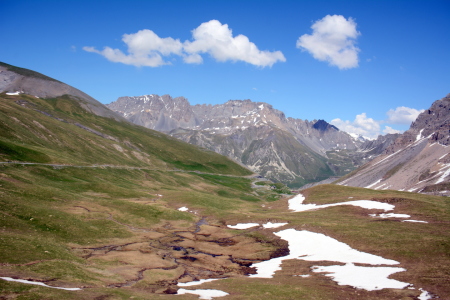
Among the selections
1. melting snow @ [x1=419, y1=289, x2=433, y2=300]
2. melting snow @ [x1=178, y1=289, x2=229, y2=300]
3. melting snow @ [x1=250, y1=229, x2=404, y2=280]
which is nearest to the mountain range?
melting snow @ [x1=419, y1=289, x2=433, y2=300]

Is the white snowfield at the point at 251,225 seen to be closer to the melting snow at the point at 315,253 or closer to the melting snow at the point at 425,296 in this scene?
the melting snow at the point at 315,253

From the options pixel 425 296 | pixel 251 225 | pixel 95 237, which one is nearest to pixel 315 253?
pixel 425 296

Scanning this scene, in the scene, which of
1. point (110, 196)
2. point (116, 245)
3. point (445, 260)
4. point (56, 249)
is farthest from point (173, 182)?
point (445, 260)


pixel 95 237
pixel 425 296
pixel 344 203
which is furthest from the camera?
pixel 344 203

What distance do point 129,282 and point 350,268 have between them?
90.3 feet

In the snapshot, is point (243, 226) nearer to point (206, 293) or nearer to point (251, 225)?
point (251, 225)

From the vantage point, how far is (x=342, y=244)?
53125 mm

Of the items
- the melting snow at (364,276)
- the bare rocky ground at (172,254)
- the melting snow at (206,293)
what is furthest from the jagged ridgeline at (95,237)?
the melting snow at (364,276)

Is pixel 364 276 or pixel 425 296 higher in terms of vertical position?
pixel 425 296

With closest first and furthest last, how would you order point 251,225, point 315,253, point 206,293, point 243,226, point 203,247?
point 206,293 → point 315,253 → point 203,247 → point 251,225 → point 243,226

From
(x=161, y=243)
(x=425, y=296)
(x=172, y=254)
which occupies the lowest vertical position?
(x=161, y=243)

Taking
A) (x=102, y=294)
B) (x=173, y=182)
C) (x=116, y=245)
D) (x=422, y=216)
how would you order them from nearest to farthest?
(x=102, y=294), (x=116, y=245), (x=422, y=216), (x=173, y=182)

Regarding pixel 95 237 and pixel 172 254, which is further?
pixel 95 237

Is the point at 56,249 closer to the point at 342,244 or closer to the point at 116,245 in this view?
the point at 116,245
